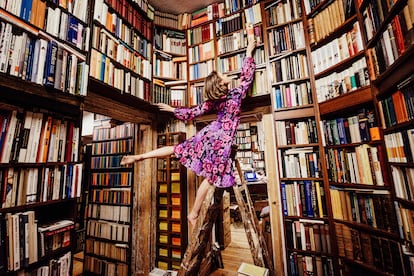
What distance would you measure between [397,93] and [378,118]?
26cm

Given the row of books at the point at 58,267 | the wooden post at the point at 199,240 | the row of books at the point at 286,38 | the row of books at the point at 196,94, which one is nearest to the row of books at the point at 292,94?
the row of books at the point at 286,38

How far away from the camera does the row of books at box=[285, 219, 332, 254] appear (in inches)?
68.2

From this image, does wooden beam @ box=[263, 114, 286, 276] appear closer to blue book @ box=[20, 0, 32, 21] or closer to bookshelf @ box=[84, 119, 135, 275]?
bookshelf @ box=[84, 119, 135, 275]

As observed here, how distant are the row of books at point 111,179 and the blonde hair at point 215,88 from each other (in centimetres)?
177

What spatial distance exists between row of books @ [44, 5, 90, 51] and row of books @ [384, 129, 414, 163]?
2.34m

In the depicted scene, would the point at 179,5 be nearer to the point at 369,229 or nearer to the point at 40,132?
the point at 40,132

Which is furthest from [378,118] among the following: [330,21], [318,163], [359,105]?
[330,21]

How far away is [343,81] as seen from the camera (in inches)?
66.3

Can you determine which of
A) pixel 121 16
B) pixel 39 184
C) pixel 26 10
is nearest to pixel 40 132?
pixel 39 184

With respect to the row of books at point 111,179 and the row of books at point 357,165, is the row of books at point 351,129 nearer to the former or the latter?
the row of books at point 357,165

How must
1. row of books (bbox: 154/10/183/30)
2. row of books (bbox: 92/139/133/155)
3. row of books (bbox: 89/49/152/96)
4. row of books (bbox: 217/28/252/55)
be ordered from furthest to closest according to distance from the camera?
row of books (bbox: 92/139/133/155) < row of books (bbox: 154/10/183/30) < row of books (bbox: 217/28/252/55) < row of books (bbox: 89/49/152/96)

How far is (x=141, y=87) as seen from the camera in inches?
90.8

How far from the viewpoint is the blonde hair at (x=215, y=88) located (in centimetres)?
165

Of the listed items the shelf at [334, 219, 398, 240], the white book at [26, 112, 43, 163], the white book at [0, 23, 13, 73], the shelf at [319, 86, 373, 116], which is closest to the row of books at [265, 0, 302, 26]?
the shelf at [319, 86, 373, 116]
